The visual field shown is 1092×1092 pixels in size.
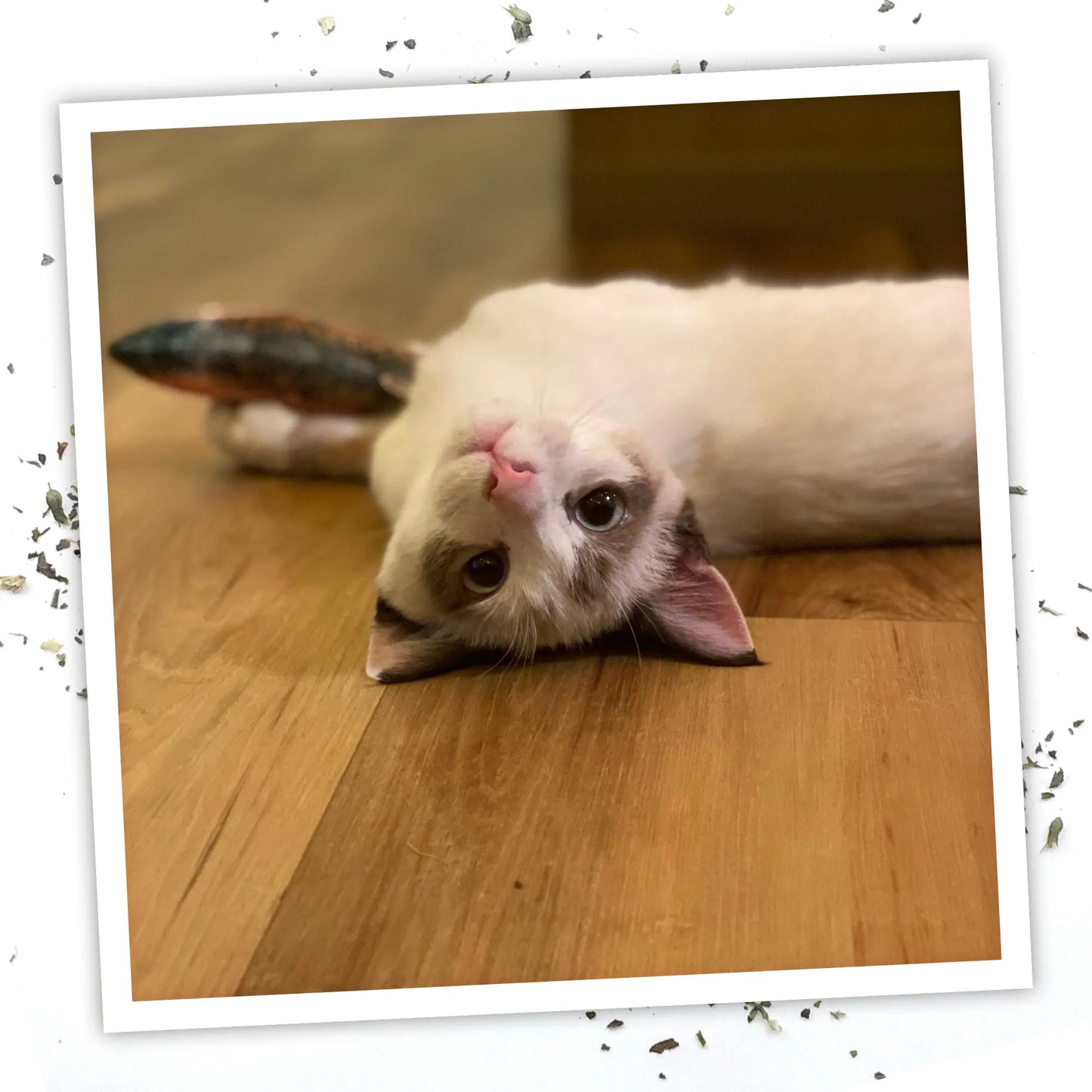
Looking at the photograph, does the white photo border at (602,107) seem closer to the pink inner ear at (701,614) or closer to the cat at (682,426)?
the cat at (682,426)

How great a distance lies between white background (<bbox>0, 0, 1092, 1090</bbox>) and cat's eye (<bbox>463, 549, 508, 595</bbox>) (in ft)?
1.43

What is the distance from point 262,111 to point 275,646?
572 mm

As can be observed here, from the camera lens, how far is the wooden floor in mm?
976

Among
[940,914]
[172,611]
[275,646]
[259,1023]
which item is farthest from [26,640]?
[940,914]

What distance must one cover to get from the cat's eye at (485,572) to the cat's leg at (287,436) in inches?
7.3

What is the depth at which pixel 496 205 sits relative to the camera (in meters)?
1.01

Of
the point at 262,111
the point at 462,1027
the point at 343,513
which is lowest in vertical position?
the point at 462,1027

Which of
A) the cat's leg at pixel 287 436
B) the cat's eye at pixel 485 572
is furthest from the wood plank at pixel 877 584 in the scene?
the cat's leg at pixel 287 436

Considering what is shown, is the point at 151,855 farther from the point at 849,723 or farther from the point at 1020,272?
the point at 1020,272

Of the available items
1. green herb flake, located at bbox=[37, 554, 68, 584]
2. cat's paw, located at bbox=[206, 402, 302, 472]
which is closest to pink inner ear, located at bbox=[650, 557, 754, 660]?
cat's paw, located at bbox=[206, 402, 302, 472]

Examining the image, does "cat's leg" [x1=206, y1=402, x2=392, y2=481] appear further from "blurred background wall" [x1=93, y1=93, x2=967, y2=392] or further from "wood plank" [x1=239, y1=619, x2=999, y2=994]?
"wood plank" [x1=239, y1=619, x2=999, y2=994]

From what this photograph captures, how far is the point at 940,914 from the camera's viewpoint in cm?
100

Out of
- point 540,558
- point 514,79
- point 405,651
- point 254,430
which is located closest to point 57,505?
point 254,430

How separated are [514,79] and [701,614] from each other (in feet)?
1.99
